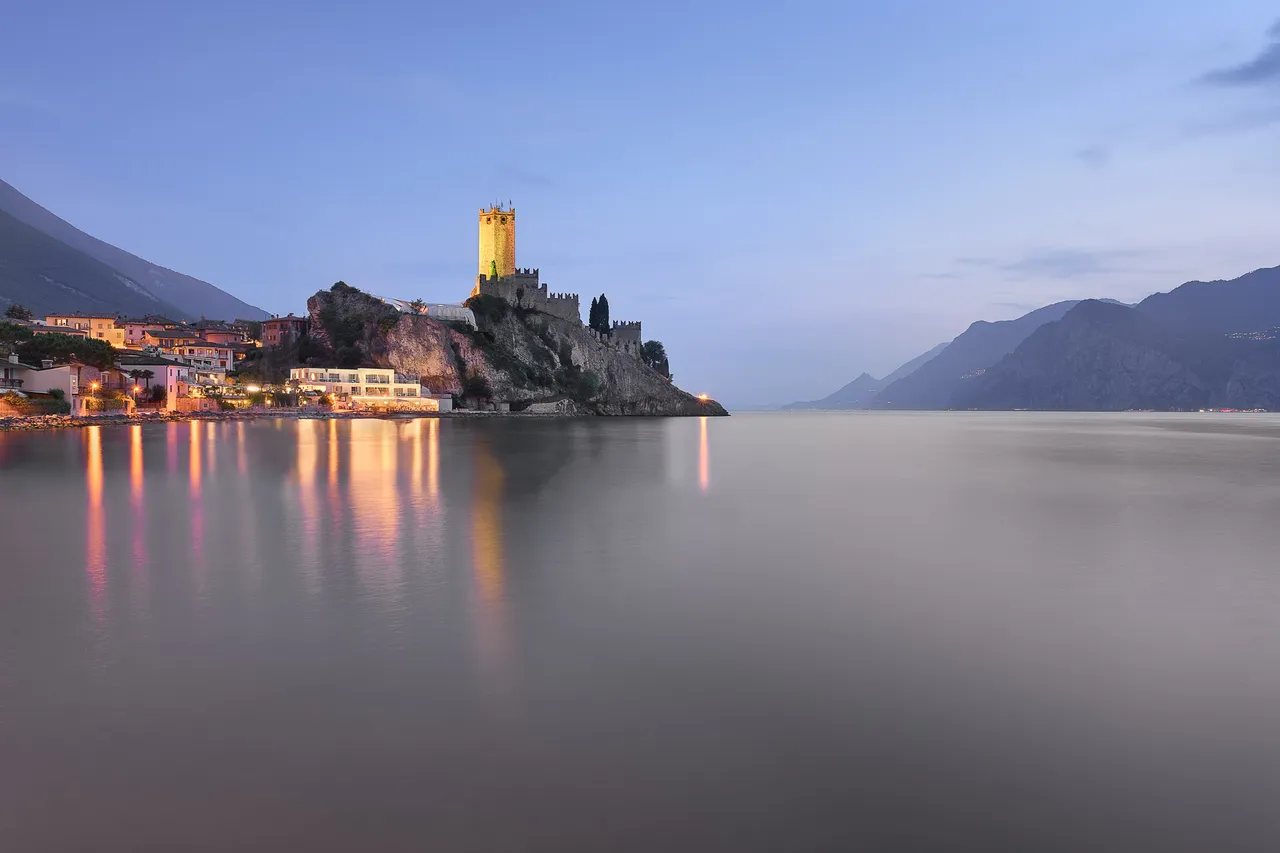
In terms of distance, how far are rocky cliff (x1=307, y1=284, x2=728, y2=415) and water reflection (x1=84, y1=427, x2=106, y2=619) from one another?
7176 cm

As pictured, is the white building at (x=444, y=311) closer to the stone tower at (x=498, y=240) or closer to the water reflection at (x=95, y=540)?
the stone tower at (x=498, y=240)

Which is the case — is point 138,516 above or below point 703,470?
above

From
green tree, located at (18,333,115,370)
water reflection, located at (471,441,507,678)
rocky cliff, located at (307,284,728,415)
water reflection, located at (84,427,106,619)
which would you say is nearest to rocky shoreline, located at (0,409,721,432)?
rocky cliff, located at (307,284,728,415)

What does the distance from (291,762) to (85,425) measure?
66890mm

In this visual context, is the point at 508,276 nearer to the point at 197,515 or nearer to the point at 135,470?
the point at 135,470

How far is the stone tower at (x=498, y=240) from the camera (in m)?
116

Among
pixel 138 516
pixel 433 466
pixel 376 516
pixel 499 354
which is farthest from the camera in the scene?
pixel 499 354

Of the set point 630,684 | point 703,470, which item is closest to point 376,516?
point 630,684

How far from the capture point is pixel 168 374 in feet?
244

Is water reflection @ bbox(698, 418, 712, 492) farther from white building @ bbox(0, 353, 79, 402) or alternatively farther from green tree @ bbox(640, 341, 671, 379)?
green tree @ bbox(640, 341, 671, 379)

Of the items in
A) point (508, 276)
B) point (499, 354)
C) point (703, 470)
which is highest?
point (508, 276)

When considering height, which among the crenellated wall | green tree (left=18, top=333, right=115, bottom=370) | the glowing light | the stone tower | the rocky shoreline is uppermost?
the stone tower

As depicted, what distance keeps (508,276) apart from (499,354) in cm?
1768

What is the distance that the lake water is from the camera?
485cm
